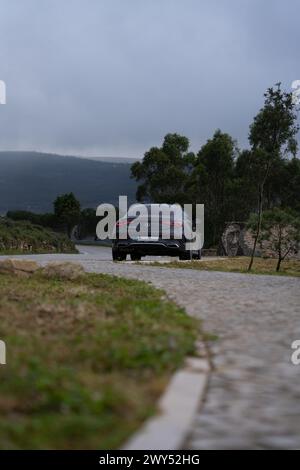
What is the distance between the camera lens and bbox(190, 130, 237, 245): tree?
52.7m

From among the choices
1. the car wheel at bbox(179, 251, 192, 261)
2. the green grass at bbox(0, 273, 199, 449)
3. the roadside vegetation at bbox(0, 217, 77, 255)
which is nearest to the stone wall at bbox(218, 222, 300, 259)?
the roadside vegetation at bbox(0, 217, 77, 255)

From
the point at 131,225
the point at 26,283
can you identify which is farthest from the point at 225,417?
the point at 131,225

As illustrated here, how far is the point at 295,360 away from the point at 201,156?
49.9 meters

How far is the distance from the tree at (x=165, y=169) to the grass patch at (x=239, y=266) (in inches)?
1140

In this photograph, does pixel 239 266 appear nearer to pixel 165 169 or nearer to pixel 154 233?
pixel 154 233

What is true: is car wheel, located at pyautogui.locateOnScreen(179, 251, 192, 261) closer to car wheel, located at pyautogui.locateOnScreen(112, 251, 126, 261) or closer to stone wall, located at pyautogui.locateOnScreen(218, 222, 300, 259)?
car wheel, located at pyautogui.locateOnScreen(112, 251, 126, 261)

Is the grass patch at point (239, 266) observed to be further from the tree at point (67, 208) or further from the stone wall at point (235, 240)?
the tree at point (67, 208)

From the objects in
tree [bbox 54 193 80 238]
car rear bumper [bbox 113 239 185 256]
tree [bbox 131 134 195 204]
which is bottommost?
car rear bumper [bbox 113 239 185 256]

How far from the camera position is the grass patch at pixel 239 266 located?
17125 millimetres

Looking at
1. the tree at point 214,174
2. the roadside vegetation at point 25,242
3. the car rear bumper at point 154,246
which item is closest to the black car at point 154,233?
the car rear bumper at point 154,246

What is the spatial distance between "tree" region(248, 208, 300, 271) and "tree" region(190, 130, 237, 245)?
92.5 ft

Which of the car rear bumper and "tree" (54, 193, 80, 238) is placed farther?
"tree" (54, 193, 80, 238)

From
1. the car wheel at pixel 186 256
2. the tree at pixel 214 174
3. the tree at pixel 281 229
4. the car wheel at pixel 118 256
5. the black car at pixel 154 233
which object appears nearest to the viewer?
the black car at pixel 154 233

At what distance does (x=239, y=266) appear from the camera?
2225 cm
